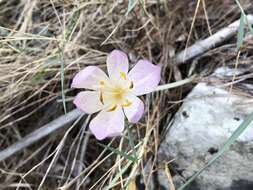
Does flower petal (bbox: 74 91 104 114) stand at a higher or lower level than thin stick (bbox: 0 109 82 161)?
higher

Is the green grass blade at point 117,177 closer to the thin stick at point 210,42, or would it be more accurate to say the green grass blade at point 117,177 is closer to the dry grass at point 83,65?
the dry grass at point 83,65

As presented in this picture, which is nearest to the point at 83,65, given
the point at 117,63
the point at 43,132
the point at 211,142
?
the point at 43,132

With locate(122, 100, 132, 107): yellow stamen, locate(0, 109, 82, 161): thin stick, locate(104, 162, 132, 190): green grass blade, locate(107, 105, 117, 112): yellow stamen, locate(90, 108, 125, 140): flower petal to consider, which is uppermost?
locate(122, 100, 132, 107): yellow stamen

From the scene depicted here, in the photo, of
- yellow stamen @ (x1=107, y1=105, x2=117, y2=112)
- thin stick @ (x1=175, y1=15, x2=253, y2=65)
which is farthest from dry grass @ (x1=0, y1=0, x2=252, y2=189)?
yellow stamen @ (x1=107, y1=105, x2=117, y2=112)

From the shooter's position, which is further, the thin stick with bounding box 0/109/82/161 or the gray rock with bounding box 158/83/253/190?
the thin stick with bounding box 0/109/82/161

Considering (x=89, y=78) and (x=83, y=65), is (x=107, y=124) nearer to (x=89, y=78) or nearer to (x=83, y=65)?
(x=89, y=78)

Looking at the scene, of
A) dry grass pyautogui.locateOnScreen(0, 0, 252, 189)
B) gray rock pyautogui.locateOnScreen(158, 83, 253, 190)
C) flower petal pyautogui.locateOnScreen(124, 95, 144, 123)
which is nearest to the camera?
flower petal pyautogui.locateOnScreen(124, 95, 144, 123)

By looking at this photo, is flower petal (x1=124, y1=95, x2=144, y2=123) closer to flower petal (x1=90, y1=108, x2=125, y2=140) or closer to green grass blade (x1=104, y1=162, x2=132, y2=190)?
flower petal (x1=90, y1=108, x2=125, y2=140)
